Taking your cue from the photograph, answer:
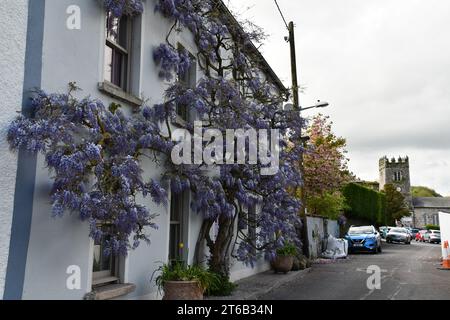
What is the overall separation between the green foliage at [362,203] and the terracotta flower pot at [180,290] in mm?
29628

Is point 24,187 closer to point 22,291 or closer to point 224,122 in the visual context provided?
point 22,291

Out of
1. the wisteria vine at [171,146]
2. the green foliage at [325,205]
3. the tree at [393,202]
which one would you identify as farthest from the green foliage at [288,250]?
the tree at [393,202]

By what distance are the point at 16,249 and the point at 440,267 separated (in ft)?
52.9

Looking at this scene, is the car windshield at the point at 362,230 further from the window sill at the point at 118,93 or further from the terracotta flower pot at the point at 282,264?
the window sill at the point at 118,93

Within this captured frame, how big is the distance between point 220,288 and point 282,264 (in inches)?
197

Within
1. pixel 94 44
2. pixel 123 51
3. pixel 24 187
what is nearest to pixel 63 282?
pixel 24 187

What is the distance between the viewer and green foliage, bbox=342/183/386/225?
36.8 metres

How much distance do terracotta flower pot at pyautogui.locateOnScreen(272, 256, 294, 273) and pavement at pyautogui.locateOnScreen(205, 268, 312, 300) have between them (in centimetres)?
19

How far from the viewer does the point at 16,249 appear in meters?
4.97

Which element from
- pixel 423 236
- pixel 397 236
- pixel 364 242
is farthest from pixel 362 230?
pixel 423 236

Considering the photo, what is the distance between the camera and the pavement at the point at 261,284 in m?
9.33

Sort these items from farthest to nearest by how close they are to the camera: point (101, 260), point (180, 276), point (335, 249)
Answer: point (335, 249)
point (180, 276)
point (101, 260)

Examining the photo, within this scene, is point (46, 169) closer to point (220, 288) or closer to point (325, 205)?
point (220, 288)

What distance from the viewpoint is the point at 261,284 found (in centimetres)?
1112
